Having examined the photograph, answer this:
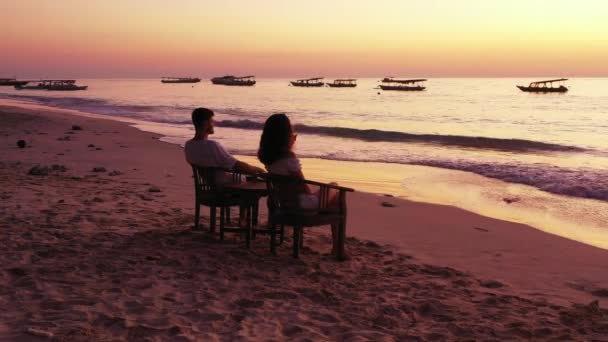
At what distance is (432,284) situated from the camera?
5.27 m

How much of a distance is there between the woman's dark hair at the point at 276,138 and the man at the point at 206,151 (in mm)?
340

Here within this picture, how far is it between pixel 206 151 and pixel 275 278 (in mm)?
1615

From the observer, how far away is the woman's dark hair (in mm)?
5562

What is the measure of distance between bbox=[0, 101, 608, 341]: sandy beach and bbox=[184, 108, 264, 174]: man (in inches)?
36.2

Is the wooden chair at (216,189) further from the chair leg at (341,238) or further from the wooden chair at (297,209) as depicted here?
the chair leg at (341,238)

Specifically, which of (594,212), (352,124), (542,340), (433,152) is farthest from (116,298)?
(352,124)

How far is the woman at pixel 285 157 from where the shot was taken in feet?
18.3

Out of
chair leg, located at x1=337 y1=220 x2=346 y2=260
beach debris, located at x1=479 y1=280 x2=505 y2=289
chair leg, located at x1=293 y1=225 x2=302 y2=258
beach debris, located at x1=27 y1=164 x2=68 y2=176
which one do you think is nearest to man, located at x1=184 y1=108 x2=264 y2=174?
chair leg, located at x1=293 y1=225 x2=302 y2=258

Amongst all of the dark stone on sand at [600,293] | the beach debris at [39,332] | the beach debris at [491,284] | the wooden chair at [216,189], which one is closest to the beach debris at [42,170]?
the wooden chair at [216,189]

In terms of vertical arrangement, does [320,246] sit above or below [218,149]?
below

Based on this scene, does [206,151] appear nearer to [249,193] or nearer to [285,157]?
[249,193]

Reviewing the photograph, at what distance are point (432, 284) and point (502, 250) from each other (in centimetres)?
194

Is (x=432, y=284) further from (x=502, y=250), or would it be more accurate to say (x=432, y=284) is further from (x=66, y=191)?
(x=66, y=191)

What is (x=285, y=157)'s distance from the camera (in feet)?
18.4
